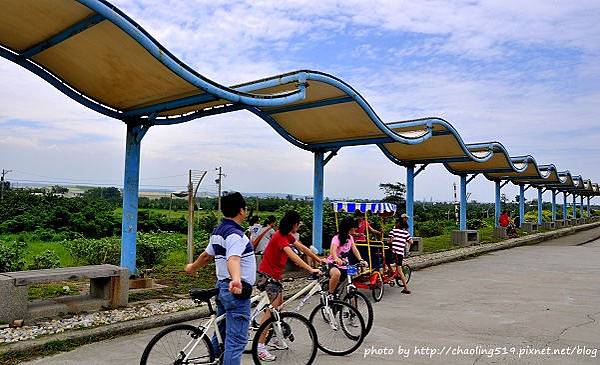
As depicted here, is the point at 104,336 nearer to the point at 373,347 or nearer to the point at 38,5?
the point at 373,347

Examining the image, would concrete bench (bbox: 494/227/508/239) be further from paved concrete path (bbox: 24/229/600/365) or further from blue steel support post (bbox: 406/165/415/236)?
paved concrete path (bbox: 24/229/600/365)

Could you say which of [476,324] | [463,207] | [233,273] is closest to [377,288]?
[476,324]

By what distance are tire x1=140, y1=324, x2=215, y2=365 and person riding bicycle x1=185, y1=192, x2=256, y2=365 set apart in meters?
0.24

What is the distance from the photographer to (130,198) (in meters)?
8.47

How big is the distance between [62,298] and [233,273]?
4.32m

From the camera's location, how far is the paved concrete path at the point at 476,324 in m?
5.57

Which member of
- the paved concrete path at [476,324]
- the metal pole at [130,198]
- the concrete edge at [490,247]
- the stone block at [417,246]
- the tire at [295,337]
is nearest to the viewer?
the tire at [295,337]

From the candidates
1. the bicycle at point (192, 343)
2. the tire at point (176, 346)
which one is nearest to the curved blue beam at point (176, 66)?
the bicycle at point (192, 343)

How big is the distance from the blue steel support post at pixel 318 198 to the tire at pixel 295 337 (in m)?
6.97

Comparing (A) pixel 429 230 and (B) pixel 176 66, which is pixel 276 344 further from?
(A) pixel 429 230

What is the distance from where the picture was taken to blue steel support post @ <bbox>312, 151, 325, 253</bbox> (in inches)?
484

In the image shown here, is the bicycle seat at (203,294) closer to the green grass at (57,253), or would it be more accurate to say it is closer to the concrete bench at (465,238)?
the green grass at (57,253)

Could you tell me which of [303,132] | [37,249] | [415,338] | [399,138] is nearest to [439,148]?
[399,138]

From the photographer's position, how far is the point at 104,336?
614cm
